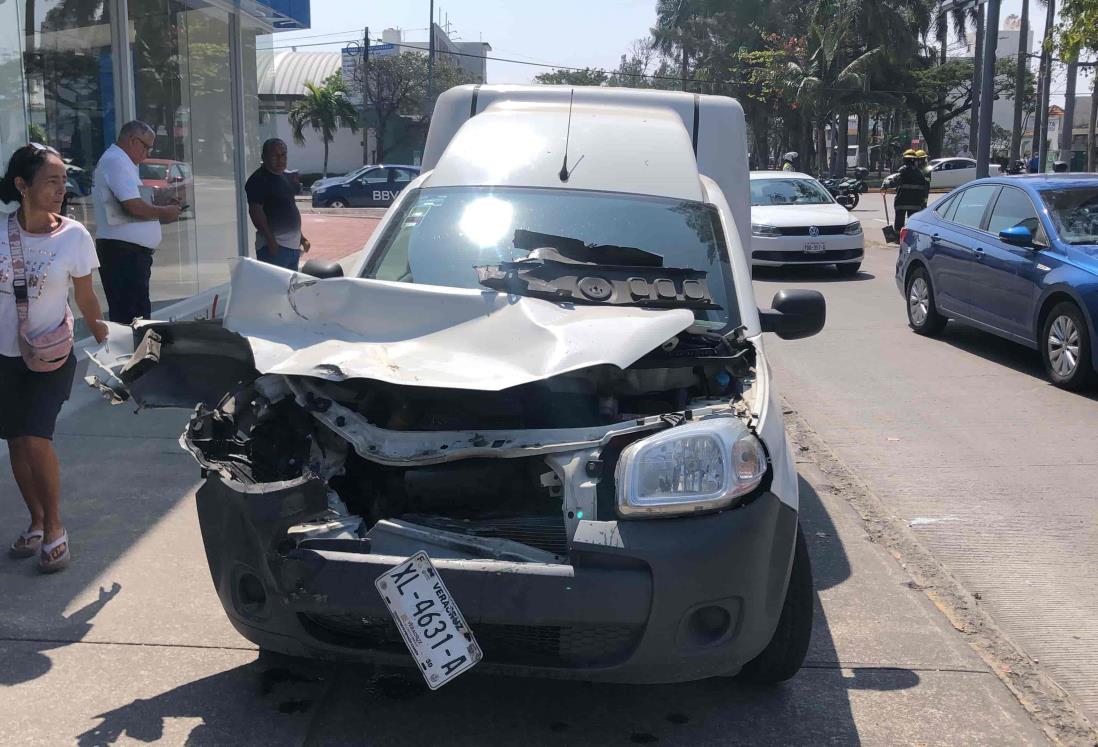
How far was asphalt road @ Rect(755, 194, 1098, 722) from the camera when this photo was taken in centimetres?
461

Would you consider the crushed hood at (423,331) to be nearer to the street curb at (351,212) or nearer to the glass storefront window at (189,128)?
the glass storefront window at (189,128)

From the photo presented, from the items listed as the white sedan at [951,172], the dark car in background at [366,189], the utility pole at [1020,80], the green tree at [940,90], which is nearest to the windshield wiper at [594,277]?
the dark car in background at [366,189]

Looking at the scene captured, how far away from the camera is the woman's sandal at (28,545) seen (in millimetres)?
4820

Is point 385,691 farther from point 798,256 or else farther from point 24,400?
point 798,256

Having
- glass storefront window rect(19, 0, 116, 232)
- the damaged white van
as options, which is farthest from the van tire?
glass storefront window rect(19, 0, 116, 232)

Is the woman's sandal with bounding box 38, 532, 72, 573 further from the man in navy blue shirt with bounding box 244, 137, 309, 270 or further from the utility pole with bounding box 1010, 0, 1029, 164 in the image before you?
the utility pole with bounding box 1010, 0, 1029, 164

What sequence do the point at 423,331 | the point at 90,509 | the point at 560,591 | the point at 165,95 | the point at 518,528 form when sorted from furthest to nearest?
the point at 165,95 < the point at 90,509 < the point at 423,331 < the point at 518,528 < the point at 560,591

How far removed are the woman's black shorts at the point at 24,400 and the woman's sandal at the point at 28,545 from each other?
1.54 ft

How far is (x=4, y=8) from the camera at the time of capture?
8.00 metres

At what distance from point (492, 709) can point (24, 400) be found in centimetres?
249

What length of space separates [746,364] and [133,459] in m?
4.04

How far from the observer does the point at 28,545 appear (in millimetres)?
4824

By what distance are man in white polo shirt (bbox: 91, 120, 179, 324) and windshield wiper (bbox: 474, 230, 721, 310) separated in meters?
3.48

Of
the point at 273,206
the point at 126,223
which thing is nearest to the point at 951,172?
the point at 273,206
